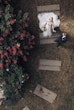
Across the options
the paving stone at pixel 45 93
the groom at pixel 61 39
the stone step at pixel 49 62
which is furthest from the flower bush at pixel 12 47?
the groom at pixel 61 39

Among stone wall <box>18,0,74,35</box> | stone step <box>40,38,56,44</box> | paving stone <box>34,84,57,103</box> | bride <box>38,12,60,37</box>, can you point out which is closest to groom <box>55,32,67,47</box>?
stone step <box>40,38,56,44</box>

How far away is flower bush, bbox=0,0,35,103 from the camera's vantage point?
9.78m

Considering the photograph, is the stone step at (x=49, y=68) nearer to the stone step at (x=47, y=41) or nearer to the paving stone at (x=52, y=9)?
the stone step at (x=47, y=41)

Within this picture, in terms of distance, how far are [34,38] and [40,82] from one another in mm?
1516

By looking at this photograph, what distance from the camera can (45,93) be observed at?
1079 centimetres

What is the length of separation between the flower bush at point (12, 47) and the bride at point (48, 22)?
818 mm

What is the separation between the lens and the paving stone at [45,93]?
10.7 m

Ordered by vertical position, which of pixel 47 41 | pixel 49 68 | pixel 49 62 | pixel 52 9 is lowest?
pixel 49 68

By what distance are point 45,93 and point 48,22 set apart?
242cm

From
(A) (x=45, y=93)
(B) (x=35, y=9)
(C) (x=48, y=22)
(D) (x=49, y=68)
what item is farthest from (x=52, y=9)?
(A) (x=45, y=93)

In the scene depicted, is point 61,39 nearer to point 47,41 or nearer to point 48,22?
point 47,41

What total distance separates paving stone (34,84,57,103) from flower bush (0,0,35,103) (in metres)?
0.61

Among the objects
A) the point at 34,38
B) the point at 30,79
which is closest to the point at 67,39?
the point at 34,38

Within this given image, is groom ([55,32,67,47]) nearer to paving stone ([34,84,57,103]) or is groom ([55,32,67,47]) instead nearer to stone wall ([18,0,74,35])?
stone wall ([18,0,74,35])
